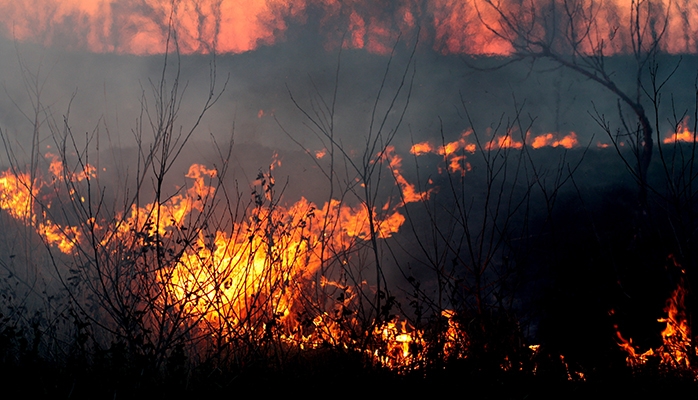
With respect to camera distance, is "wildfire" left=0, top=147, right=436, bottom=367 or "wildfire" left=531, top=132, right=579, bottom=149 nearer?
"wildfire" left=0, top=147, right=436, bottom=367

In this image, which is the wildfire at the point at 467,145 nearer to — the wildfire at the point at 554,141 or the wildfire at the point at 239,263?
the wildfire at the point at 554,141

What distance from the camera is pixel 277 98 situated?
10.8 meters

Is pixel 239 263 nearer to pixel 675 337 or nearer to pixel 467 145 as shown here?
pixel 675 337

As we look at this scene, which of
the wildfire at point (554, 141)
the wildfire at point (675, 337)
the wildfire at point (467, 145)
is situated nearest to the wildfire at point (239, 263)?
the wildfire at point (675, 337)

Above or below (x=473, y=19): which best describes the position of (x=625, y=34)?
below

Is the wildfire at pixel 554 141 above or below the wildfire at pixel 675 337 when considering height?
above

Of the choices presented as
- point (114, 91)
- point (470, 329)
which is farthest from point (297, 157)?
point (470, 329)

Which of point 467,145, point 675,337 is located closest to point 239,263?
point 675,337

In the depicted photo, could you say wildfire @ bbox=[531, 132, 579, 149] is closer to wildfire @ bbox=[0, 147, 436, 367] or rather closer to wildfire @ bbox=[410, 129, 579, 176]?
wildfire @ bbox=[410, 129, 579, 176]

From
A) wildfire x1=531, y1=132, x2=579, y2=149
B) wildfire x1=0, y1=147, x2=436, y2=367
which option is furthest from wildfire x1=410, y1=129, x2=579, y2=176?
wildfire x1=0, y1=147, x2=436, y2=367

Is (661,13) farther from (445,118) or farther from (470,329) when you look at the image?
(470,329)

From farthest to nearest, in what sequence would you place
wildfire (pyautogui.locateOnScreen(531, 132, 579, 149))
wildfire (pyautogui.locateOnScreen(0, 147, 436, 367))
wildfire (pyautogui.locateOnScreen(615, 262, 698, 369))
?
1. wildfire (pyautogui.locateOnScreen(531, 132, 579, 149))
2. wildfire (pyautogui.locateOnScreen(615, 262, 698, 369))
3. wildfire (pyautogui.locateOnScreen(0, 147, 436, 367))

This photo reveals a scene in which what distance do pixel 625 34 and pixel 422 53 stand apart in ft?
13.9

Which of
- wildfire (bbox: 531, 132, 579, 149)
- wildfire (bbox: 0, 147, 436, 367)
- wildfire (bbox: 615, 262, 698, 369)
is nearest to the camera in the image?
wildfire (bbox: 0, 147, 436, 367)
